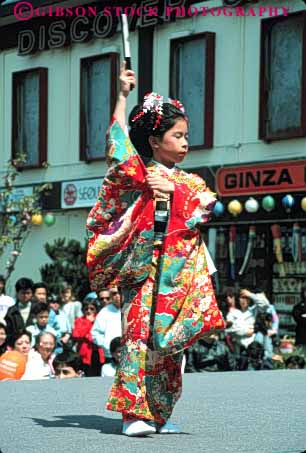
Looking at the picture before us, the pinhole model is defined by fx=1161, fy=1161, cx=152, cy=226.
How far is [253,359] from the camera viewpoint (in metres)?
12.2

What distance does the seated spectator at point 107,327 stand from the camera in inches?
433

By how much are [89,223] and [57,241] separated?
13.7m

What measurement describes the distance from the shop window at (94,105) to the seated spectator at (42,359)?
9.93m

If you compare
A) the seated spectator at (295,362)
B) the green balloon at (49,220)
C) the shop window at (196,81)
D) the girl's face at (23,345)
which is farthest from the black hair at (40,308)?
the green balloon at (49,220)

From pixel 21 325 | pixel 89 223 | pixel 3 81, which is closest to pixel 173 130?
pixel 89 223

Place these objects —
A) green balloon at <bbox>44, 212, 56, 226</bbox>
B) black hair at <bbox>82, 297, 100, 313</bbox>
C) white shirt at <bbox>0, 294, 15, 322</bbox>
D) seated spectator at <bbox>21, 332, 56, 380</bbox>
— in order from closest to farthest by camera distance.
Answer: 1. seated spectator at <bbox>21, 332, 56, 380</bbox>
2. white shirt at <bbox>0, 294, 15, 322</bbox>
3. black hair at <bbox>82, 297, 100, 313</bbox>
4. green balloon at <bbox>44, 212, 56, 226</bbox>

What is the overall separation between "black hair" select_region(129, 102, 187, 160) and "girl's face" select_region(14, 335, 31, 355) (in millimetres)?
4441

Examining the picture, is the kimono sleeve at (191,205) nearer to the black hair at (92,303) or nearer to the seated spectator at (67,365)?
the seated spectator at (67,365)

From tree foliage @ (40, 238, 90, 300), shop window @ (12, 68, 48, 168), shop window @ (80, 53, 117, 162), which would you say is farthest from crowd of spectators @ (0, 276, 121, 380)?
shop window @ (12, 68, 48, 168)

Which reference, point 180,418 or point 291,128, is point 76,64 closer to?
point 291,128

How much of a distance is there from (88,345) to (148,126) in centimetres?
606

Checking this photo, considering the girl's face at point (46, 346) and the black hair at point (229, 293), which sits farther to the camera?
the black hair at point (229, 293)

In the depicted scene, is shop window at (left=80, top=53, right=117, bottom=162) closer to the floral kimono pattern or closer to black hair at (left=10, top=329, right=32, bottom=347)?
black hair at (left=10, top=329, right=32, bottom=347)

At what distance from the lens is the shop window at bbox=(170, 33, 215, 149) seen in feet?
57.4
